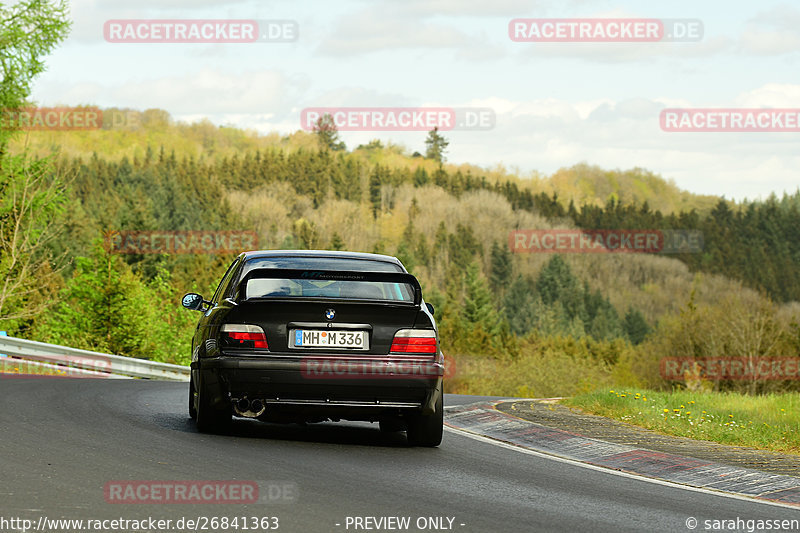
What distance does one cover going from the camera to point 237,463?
784 centimetres

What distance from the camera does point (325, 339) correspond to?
349 inches

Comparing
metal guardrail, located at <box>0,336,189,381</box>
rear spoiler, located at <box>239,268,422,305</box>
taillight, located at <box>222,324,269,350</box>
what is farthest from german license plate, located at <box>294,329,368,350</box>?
metal guardrail, located at <box>0,336,189,381</box>

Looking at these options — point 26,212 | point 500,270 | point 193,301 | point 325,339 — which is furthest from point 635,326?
A: point 325,339

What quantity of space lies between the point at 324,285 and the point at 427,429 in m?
1.62

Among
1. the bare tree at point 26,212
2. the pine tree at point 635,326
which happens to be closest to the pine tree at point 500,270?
the pine tree at point 635,326

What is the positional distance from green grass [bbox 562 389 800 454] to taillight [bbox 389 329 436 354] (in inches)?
122

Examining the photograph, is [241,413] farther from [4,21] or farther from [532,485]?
[4,21]

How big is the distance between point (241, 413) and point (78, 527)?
3.64 meters

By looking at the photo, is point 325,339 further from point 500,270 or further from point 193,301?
point 500,270

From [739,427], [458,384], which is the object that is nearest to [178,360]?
[458,384]

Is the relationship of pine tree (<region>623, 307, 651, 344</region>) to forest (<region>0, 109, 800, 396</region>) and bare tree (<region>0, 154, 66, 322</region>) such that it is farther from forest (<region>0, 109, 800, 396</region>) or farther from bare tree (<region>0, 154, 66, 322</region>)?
bare tree (<region>0, 154, 66, 322</region>)

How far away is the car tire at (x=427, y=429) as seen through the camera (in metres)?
9.42

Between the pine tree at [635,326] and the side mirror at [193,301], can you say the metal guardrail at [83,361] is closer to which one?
the side mirror at [193,301]

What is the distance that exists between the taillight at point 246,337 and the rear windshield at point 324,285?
32 centimetres
